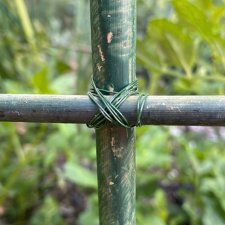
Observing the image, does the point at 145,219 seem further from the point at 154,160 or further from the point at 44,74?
the point at 44,74

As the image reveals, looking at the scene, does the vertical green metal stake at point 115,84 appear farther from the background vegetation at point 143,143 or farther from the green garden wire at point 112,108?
the background vegetation at point 143,143

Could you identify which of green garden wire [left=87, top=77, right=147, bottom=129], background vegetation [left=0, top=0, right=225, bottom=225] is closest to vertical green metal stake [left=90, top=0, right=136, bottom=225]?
green garden wire [left=87, top=77, right=147, bottom=129]

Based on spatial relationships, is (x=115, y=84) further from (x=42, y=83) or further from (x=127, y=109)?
(x=42, y=83)

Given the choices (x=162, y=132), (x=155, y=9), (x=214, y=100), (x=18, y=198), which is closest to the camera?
(x=214, y=100)

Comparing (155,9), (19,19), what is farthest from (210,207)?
(155,9)

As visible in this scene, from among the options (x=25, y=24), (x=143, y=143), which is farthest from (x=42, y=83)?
(x=25, y=24)

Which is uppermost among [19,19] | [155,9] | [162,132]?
[155,9]

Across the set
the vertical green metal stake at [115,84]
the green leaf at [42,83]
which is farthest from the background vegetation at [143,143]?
the vertical green metal stake at [115,84]

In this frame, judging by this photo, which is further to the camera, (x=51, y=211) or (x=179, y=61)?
(x=51, y=211)
